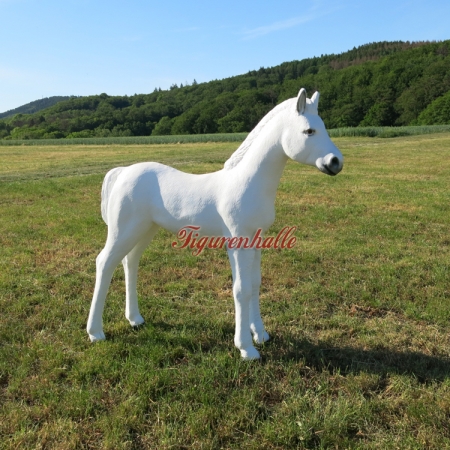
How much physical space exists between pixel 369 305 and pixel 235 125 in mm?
60174

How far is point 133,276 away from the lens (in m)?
3.58

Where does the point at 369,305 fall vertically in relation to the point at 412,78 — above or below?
below

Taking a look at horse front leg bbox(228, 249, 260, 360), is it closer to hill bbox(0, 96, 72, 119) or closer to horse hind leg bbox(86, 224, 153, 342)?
horse hind leg bbox(86, 224, 153, 342)

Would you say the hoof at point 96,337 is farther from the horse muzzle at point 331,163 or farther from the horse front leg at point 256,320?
the horse muzzle at point 331,163

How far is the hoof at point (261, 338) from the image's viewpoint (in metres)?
3.29

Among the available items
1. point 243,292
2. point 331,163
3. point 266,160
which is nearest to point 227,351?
point 243,292

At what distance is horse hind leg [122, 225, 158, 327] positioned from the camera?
3518mm

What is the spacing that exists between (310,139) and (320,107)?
4347cm

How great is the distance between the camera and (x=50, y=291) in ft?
14.5

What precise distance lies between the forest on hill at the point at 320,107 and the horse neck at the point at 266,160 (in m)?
43.0

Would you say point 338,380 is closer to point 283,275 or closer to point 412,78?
point 283,275

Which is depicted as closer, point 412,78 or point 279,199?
point 279,199

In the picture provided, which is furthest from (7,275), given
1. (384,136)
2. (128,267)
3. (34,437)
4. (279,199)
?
(384,136)

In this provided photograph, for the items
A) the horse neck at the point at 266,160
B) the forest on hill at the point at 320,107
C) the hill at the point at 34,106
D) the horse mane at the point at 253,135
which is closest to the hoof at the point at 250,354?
the horse neck at the point at 266,160
